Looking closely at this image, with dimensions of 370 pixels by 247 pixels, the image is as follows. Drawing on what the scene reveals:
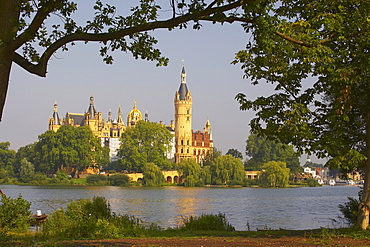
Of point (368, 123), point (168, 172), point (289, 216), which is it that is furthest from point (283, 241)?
point (168, 172)

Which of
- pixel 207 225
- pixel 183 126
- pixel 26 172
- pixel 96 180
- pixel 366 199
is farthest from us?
pixel 183 126

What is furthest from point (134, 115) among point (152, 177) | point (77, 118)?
point (152, 177)

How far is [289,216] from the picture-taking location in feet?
93.4

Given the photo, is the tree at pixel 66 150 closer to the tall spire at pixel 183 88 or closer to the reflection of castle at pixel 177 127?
the reflection of castle at pixel 177 127

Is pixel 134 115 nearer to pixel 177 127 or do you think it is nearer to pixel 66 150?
pixel 177 127

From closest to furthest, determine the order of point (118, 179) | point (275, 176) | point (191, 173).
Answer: point (275, 176) → point (191, 173) → point (118, 179)

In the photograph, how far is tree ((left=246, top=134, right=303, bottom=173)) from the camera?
4168 inches

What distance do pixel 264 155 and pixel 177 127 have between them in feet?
70.7

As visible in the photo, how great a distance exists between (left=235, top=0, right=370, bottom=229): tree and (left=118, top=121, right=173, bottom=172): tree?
8074 centimetres

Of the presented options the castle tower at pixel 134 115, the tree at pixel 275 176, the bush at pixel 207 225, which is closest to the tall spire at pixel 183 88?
the castle tower at pixel 134 115

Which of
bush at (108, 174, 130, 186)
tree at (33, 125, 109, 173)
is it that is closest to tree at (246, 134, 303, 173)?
tree at (33, 125, 109, 173)

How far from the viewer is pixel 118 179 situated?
82062 millimetres

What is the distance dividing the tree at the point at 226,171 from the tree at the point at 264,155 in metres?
26.8

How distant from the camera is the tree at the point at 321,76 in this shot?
9578 mm
